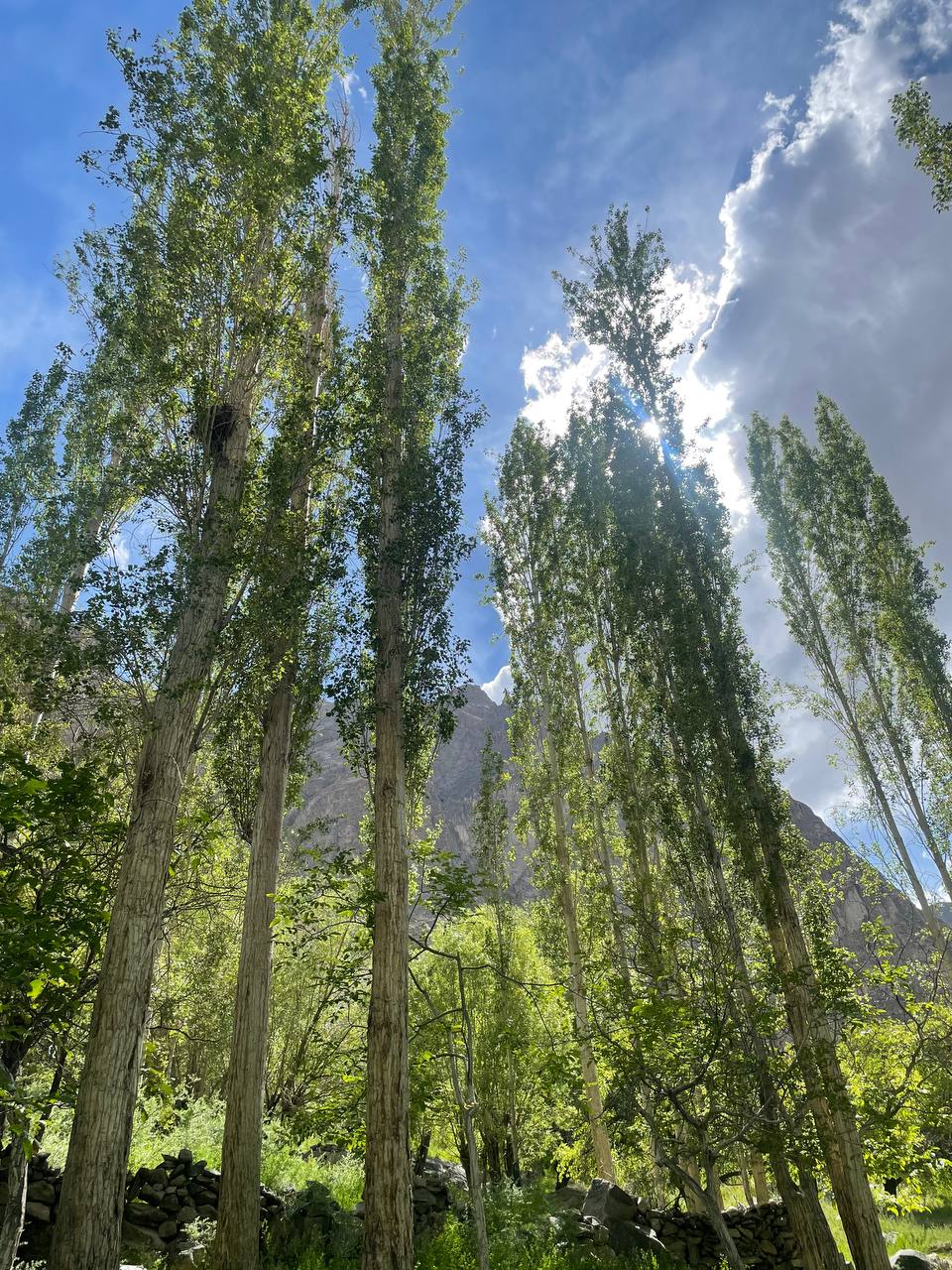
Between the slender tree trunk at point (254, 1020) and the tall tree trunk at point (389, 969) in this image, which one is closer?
the tall tree trunk at point (389, 969)

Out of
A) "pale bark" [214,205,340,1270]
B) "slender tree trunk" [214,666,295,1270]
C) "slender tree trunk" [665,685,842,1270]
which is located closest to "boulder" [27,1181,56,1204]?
"pale bark" [214,205,340,1270]

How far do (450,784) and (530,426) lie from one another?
308 ft

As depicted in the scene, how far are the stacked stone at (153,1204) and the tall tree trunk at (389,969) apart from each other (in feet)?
7.73

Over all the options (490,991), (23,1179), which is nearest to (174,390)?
(23,1179)

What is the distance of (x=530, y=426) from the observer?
1936 cm

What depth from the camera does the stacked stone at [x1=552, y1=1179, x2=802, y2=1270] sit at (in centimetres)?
900

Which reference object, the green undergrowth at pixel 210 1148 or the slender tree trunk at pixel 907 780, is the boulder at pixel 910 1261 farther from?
the green undergrowth at pixel 210 1148

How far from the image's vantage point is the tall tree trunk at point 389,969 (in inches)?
220

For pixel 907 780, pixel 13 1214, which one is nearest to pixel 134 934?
pixel 13 1214

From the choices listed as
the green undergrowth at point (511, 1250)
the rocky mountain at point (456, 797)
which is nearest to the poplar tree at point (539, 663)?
the green undergrowth at point (511, 1250)

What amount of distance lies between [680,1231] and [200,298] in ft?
48.9

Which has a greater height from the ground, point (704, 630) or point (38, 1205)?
point (704, 630)

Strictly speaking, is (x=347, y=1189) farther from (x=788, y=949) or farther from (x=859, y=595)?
(x=859, y=595)

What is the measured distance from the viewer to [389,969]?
648 centimetres
